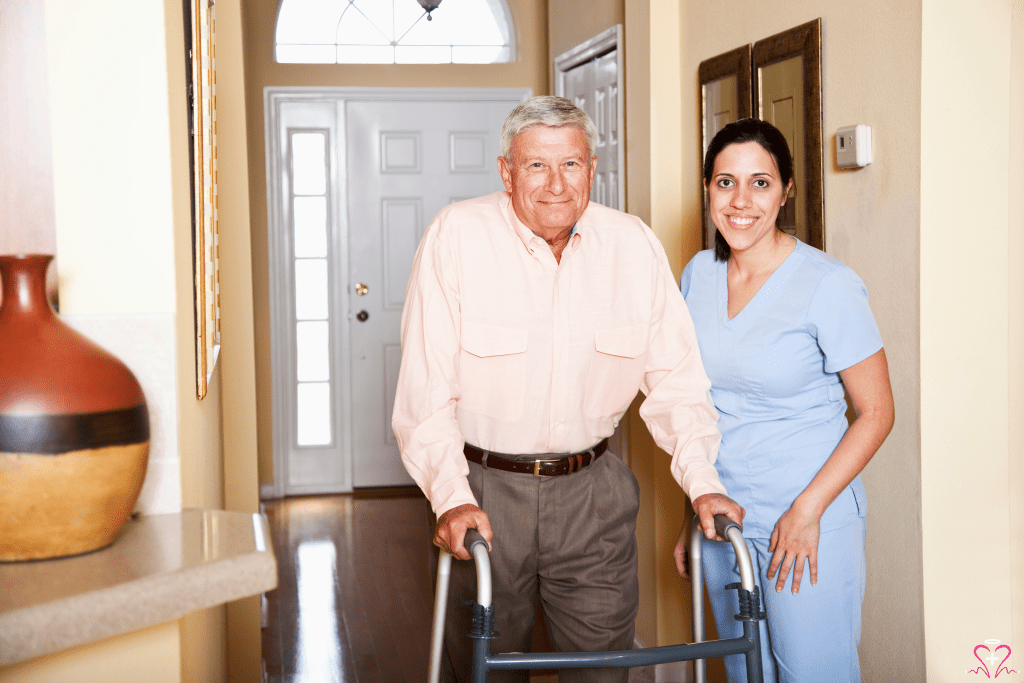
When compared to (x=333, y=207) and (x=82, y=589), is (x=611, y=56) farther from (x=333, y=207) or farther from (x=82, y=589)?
(x=82, y=589)

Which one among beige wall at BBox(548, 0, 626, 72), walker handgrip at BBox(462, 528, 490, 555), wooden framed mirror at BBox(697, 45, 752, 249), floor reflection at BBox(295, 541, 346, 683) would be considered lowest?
floor reflection at BBox(295, 541, 346, 683)

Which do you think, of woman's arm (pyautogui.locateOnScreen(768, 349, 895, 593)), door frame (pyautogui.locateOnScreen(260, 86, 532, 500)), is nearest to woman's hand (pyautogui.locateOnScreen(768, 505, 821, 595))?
woman's arm (pyautogui.locateOnScreen(768, 349, 895, 593))

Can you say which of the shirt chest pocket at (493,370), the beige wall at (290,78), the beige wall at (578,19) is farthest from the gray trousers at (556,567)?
the beige wall at (290,78)

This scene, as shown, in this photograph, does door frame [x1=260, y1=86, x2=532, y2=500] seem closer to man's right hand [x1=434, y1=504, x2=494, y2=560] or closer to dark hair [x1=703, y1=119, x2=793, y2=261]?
dark hair [x1=703, y1=119, x2=793, y2=261]

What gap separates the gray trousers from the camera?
5.89ft

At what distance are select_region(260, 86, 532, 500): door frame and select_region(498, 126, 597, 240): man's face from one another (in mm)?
3603

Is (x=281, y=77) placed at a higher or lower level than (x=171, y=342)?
higher

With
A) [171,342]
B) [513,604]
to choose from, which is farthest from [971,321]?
[171,342]

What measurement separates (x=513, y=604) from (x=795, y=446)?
25.7 inches

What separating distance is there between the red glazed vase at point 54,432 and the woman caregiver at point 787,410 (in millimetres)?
1221

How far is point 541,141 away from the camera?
1710 mm

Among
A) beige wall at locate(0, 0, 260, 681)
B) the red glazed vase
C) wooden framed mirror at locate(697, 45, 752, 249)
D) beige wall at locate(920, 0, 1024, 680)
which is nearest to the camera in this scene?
the red glazed vase

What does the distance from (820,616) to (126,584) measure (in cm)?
134

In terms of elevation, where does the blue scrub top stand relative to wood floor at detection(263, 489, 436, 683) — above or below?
above
